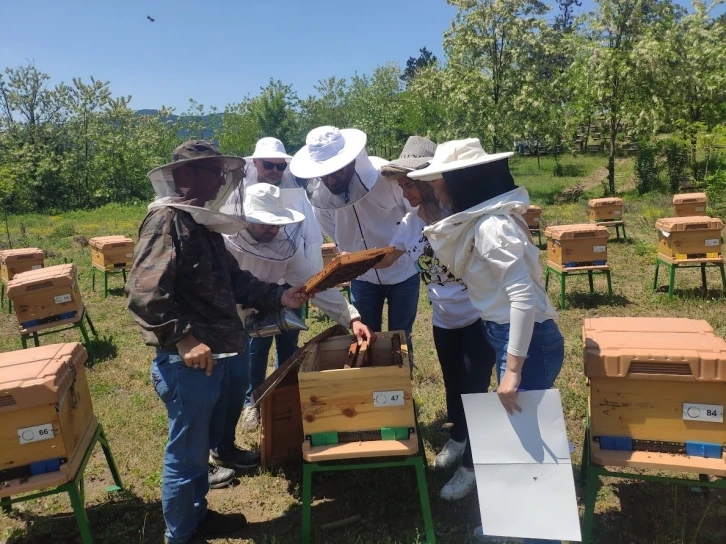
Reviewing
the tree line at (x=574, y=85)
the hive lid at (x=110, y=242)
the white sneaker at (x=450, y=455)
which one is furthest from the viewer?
the tree line at (x=574, y=85)

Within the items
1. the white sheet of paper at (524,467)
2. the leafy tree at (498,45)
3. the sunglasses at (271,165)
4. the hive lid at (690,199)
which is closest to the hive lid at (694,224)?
the hive lid at (690,199)

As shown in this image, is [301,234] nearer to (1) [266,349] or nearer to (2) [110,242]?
(1) [266,349]

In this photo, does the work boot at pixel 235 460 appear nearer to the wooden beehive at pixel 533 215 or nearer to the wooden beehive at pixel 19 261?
the wooden beehive at pixel 19 261

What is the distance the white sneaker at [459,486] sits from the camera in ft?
9.30

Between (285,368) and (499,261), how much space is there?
1239mm

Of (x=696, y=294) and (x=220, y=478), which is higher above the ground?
(x=220, y=478)

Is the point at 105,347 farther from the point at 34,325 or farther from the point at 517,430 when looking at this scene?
the point at 517,430

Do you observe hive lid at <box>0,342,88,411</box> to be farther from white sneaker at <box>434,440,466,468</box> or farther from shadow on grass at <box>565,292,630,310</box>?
shadow on grass at <box>565,292,630,310</box>

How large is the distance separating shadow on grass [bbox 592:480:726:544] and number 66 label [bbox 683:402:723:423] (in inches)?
27.2

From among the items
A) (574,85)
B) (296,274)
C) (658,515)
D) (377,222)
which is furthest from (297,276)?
(574,85)

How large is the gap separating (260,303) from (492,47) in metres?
16.4

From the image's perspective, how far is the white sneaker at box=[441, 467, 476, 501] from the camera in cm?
283

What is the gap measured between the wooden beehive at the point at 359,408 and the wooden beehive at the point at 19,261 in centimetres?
676

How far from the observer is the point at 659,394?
213cm
